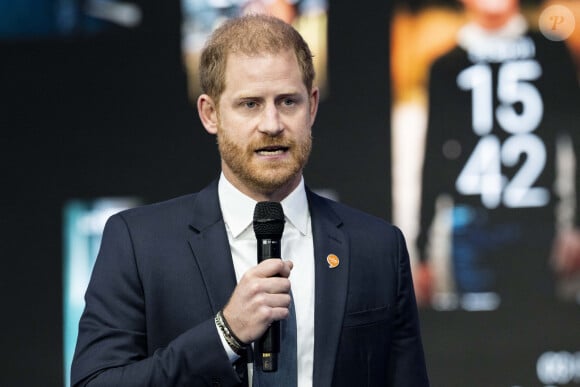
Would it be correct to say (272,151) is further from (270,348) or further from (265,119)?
(270,348)

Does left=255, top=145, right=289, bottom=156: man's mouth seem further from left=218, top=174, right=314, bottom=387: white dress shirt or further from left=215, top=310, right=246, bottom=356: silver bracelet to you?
left=215, top=310, right=246, bottom=356: silver bracelet

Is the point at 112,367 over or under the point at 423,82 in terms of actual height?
under

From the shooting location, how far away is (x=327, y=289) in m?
1.96

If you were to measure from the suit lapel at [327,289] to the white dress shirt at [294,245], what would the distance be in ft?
0.07

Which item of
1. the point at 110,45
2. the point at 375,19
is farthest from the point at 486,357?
the point at 110,45

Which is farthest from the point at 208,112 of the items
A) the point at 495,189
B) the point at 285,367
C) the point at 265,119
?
the point at 495,189

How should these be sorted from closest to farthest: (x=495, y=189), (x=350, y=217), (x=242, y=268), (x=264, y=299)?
(x=264, y=299) < (x=242, y=268) < (x=350, y=217) < (x=495, y=189)

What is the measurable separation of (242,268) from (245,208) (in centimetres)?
12

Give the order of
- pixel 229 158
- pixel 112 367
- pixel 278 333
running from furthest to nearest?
pixel 229 158
pixel 112 367
pixel 278 333

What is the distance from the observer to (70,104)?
4629 millimetres

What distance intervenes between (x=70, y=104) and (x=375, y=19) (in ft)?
4.66

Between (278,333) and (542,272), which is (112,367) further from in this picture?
(542,272)

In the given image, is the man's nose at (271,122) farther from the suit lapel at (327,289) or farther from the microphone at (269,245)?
the suit lapel at (327,289)

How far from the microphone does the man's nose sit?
132mm
